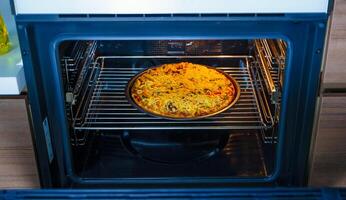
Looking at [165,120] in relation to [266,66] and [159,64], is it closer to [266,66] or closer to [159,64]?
[159,64]

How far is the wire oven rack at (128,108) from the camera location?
1.62 meters

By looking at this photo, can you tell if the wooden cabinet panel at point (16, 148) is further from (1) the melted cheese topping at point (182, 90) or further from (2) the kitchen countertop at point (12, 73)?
(1) the melted cheese topping at point (182, 90)

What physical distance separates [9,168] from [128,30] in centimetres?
56

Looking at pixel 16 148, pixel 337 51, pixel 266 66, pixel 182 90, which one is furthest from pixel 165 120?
pixel 337 51

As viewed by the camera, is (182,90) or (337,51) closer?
(337,51)

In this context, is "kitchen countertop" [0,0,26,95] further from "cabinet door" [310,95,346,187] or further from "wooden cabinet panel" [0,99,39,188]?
"cabinet door" [310,95,346,187]

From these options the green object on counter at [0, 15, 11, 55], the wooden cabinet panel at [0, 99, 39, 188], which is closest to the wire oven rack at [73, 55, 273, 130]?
the wooden cabinet panel at [0, 99, 39, 188]

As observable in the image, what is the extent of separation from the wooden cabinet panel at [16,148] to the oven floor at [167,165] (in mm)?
156

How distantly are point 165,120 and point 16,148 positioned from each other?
0.47 m

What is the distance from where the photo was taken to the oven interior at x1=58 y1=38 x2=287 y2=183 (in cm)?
158

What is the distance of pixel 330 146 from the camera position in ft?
4.69

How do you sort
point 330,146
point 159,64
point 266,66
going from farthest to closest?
point 159,64 → point 266,66 → point 330,146

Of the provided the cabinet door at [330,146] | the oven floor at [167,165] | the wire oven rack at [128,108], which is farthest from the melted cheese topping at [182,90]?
the cabinet door at [330,146]

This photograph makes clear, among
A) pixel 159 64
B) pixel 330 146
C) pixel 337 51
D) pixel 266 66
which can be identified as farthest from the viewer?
pixel 159 64
